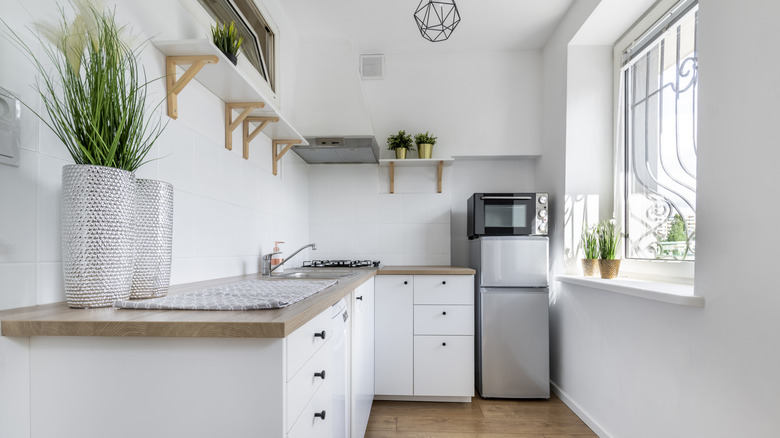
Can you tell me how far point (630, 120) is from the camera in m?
2.43

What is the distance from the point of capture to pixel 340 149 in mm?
2775

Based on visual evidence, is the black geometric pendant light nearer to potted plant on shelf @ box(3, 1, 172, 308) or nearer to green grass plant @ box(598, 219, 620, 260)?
potted plant on shelf @ box(3, 1, 172, 308)

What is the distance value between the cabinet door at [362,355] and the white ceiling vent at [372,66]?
5.62 ft

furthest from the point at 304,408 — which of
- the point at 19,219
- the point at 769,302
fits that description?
the point at 769,302

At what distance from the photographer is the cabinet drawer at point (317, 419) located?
0.93m

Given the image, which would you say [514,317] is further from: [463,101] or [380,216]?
[463,101]

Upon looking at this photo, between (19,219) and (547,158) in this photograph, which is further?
(547,158)

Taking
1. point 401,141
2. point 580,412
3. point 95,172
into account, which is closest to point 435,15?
point 401,141

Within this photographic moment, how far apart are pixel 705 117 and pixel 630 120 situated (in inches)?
42.3

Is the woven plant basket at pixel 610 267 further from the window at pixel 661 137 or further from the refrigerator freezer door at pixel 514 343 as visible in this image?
the refrigerator freezer door at pixel 514 343

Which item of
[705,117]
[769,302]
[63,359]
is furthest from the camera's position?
[705,117]

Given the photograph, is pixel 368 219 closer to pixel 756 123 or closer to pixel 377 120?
pixel 377 120

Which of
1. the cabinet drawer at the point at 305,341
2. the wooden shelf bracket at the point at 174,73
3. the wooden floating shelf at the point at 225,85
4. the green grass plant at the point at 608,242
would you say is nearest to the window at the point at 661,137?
the green grass plant at the point at 608,242

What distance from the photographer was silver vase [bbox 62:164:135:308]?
859 millimetres
